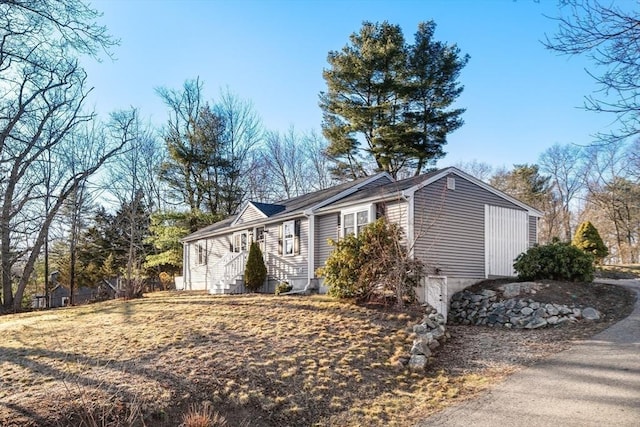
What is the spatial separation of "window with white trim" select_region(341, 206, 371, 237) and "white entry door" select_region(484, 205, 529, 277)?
13.0 ft

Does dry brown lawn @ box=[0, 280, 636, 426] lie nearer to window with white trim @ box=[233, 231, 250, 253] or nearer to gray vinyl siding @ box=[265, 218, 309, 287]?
gray vinyl siding @ box=[265, 218, 309, 287]

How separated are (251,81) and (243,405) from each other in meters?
13.4

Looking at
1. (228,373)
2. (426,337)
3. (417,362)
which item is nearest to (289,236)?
(426,337)

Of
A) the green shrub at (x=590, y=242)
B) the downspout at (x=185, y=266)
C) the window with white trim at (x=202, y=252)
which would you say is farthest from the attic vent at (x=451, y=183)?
the downspout at (x=185, y=266)

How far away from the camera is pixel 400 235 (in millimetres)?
12492

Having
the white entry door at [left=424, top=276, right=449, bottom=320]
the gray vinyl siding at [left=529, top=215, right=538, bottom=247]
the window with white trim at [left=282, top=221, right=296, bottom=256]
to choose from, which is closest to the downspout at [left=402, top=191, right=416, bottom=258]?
the white entry door at [left=424, top=276, right=449, bottom=320]

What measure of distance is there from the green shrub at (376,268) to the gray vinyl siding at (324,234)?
333 centimetres

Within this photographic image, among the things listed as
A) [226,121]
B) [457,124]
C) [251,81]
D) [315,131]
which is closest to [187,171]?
[226,121]

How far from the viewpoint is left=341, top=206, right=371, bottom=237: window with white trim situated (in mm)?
14562

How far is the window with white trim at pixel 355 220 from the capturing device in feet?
47.8

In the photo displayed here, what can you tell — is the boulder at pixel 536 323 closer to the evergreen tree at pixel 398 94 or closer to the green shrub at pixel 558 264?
the green shrub at pixel 558 264

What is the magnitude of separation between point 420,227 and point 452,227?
4.71 ft

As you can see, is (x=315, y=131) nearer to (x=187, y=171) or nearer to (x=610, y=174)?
(x=187, y=171)

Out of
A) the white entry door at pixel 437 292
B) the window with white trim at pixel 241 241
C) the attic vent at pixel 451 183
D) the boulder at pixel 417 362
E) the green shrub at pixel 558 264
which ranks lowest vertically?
the boulder at pixel 417 362
